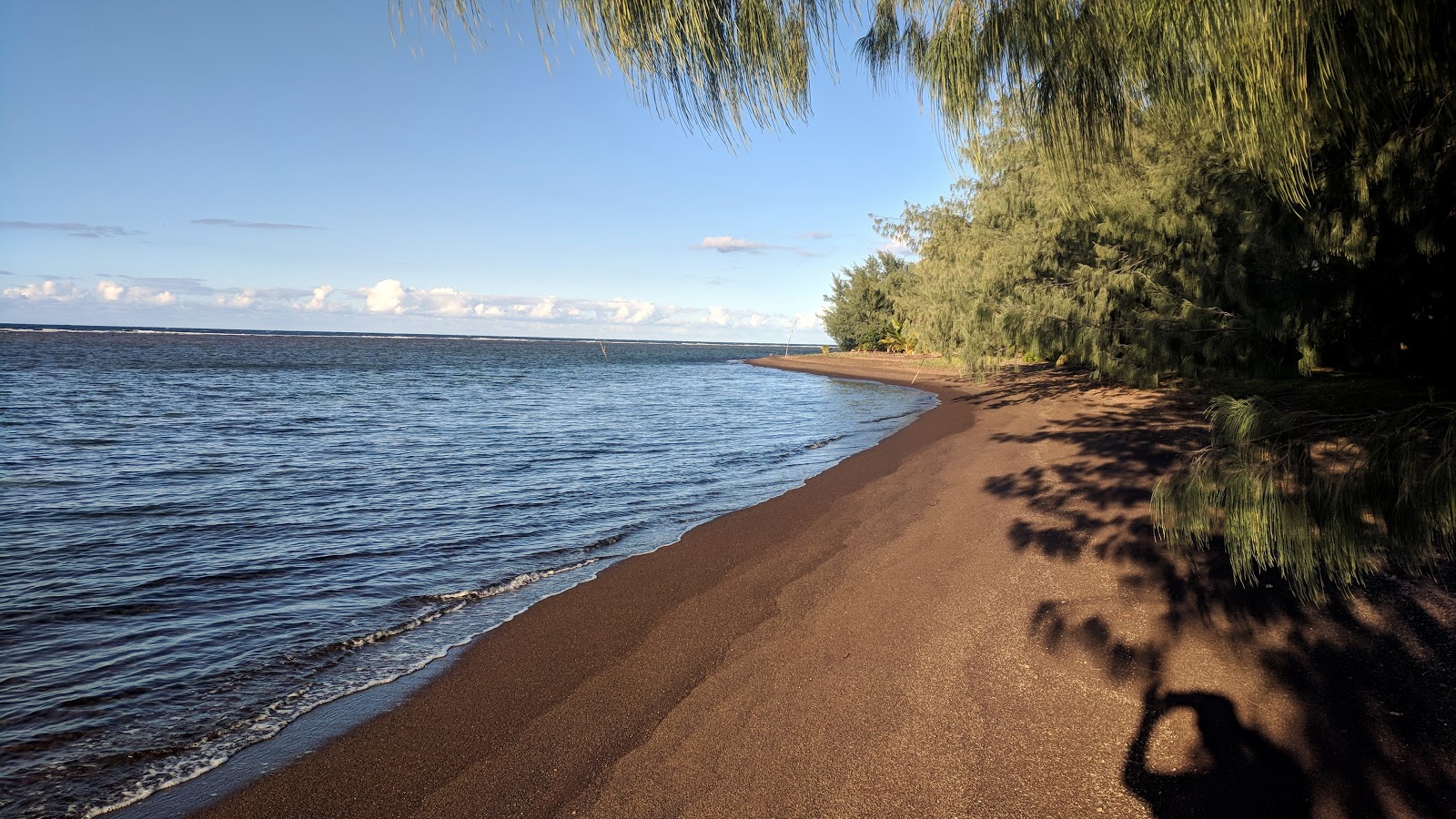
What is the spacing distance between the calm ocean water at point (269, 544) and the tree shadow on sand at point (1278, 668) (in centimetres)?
464

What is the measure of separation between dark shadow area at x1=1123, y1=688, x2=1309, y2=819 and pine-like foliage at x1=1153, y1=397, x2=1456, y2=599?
1.30 meters

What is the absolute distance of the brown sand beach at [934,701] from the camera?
339 centimetres

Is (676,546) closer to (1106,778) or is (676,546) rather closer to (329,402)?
(1106,778)

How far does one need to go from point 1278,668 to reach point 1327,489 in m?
2.76

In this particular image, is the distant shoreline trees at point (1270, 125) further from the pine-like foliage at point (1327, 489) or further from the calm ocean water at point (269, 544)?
the calm ocean water at point (269, 544)

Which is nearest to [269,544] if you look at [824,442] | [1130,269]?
[824,442]

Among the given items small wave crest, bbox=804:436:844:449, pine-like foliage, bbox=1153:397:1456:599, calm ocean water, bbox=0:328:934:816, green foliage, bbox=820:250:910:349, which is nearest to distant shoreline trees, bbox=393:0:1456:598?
pine-like foliage, bbox=1153:397:1456:599

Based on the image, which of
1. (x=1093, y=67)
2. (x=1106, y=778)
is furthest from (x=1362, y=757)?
(x=1093, y=67)

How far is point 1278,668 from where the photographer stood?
419cm

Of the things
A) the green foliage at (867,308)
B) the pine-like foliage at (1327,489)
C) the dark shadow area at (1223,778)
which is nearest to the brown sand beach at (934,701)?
the dark shadow area at (1223,778)

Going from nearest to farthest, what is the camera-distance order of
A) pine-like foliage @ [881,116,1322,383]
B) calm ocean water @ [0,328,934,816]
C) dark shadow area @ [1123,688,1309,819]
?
dark shadow area @ [1123,688,1309,819] → calm ocean water @ [0,328,934,816] → pine-like foliage @ [881,116,1322,383]

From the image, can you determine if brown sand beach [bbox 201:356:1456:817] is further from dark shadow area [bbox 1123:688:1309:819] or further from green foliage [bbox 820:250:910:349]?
green foliage [bbox 820:250:910:349]

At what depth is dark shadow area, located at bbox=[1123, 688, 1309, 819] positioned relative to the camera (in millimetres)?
3107

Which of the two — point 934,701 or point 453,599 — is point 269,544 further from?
point 934,701
